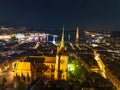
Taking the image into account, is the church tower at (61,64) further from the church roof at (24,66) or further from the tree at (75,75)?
→ the church roof at (24,66)

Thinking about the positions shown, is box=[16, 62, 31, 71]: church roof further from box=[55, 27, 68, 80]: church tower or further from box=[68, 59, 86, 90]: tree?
box=[68, 59, 86, 90]: tree

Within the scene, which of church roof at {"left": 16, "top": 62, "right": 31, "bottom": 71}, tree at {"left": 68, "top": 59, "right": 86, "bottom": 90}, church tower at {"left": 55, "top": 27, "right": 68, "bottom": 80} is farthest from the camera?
church roof at {"left": 16, "top": 62, "right": 31, "bottom": 71}

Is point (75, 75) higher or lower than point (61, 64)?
lower

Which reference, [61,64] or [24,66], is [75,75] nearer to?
[61,64]

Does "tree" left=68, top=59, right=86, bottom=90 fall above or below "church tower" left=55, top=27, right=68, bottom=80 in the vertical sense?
below

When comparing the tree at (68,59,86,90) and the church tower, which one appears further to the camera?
the church tower

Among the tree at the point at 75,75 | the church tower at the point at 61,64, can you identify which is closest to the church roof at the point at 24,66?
→ the church tower at the point at 61,64

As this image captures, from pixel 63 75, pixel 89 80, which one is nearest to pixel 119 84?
pixel 89 80

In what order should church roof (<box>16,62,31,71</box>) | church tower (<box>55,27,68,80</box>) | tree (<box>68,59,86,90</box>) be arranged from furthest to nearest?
church roof (<box>16,62,31,71</box>)
church tower (<box>55,27,68,80</box>)
tree (<box>68,59,86,90</box>)

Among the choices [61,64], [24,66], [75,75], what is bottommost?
[75,75]

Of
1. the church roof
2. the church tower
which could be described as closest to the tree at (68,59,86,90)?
the church tower

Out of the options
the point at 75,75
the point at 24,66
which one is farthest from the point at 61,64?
the point at 75,75
